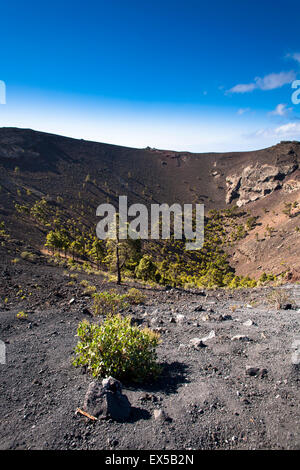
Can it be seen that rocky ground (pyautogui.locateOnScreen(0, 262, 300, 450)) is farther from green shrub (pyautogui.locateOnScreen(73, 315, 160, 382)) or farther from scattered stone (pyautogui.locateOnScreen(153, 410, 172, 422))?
green shrub (pyautogui.locateOnScreen(73, 315, 160, 382))

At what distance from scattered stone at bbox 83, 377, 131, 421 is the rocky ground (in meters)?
0.10

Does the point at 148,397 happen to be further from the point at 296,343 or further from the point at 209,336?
the point at 296,343

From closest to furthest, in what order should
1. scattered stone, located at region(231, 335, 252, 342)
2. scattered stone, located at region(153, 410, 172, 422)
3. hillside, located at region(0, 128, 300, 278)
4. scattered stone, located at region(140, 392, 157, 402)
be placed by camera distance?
scattered stone, located at region(153, 410, 172, 422), scattered stone, located at region(140, 392, 157, 402), scattered stone, located at region(231, 335, 252, 342), hillside, located at region(0, 128, 300, 278)

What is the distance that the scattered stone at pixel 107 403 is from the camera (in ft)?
12.1

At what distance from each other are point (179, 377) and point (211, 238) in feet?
170

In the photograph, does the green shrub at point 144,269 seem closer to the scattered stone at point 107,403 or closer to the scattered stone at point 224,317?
the scattered stone at point 224,317

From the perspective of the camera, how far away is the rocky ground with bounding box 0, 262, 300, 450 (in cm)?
332

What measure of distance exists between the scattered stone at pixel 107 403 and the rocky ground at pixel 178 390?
0.33 feet

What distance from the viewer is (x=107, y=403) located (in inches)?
147

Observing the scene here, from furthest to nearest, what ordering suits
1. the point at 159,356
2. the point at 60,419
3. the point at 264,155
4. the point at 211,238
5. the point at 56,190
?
1. the point at 264,155
2. the point at 56,190
3. the point at 211,238
4. the point at 159,356
5. the point at 60,419

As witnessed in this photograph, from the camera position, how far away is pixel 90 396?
388 cm

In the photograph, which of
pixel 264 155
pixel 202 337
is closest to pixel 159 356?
pixel 202 337

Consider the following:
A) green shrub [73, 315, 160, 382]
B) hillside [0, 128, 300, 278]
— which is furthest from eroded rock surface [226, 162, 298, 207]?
green shrub [73, 315, 160, 382]

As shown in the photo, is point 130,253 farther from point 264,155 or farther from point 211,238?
point 264,155
